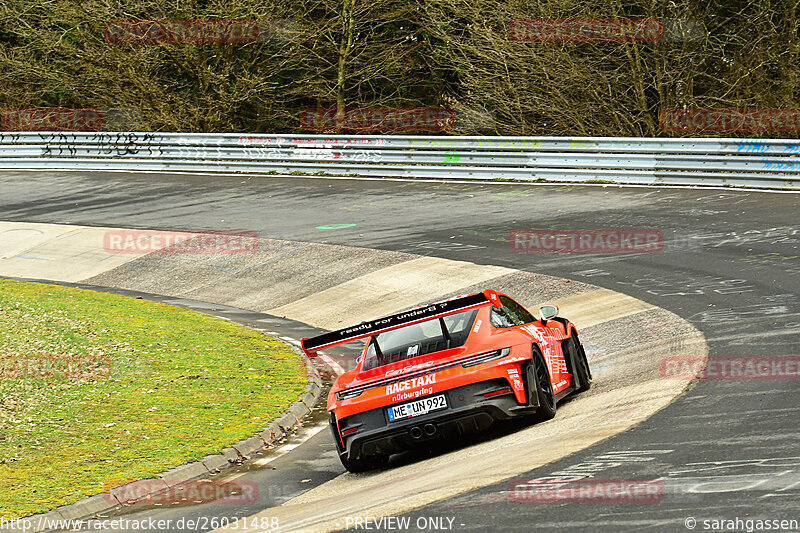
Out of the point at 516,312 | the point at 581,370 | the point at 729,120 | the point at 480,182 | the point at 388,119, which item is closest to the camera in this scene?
the point at 516,312

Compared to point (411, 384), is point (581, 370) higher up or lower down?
lower down

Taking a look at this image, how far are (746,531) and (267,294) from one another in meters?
14.8

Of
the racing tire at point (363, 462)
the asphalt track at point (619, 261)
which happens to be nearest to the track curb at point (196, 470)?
the asphalt track at point (619, 261)

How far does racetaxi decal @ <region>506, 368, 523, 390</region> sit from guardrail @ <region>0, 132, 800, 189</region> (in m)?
14.6

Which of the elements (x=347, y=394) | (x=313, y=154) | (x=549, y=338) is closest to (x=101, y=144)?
(x=313, y=154)

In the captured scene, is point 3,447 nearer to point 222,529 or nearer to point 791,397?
point 222,529

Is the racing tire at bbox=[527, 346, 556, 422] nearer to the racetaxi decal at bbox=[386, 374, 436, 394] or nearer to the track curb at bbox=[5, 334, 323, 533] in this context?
the racetaxi decal at bbox=[386, 374, 436, 394]

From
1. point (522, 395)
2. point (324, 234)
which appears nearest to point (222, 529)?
point (522, 395)

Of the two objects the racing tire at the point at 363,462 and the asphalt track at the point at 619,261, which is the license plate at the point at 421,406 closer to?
the racing tire at the point at 363,462

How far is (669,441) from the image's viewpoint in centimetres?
782

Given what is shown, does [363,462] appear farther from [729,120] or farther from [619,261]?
[729,120]

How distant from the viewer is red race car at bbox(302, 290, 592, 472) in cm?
862

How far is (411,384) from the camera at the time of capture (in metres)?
8.69

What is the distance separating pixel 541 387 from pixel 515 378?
1.78 ft
